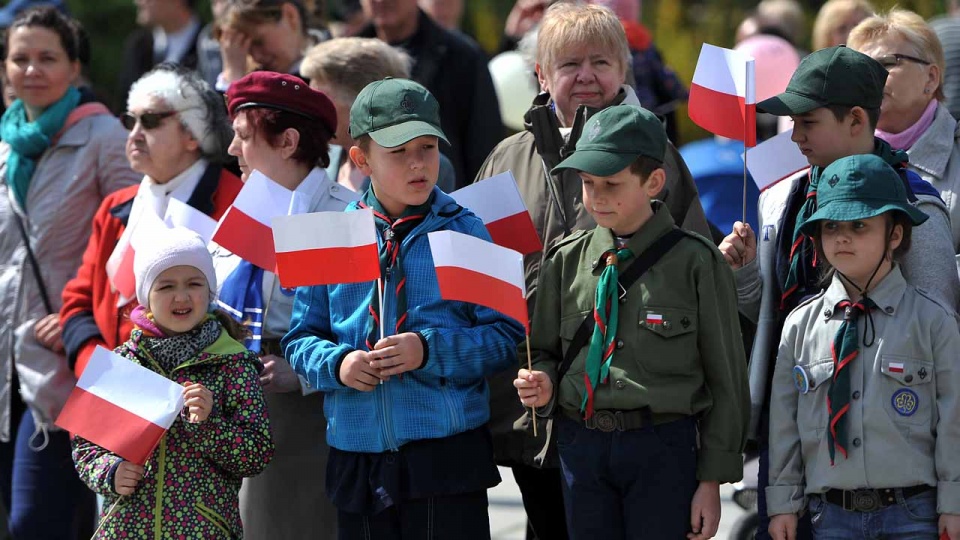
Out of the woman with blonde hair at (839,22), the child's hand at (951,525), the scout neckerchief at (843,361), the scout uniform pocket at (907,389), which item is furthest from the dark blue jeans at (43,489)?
the woman with blonde hair at (839,22)

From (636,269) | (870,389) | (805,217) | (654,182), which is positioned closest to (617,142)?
(654,182)

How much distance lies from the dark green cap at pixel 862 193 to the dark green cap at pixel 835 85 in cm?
26

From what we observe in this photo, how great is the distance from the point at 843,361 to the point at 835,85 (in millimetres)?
831

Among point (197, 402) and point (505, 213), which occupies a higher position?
point (505, 213)

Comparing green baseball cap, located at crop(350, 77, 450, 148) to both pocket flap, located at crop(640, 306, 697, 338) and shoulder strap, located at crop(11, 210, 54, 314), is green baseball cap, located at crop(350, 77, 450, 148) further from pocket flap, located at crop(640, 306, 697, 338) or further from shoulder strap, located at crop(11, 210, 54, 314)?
shoulder strap, located at crop(11, 210, 54, 314)

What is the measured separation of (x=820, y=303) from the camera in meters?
3.95

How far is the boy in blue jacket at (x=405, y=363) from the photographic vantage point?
399 centimetres

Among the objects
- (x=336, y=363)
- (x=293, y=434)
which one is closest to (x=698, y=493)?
(x=336, y=363)

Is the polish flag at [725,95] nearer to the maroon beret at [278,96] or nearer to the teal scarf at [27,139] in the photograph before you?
the maroon beret at [278,96]

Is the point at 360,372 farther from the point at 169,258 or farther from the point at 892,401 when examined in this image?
the point at 892,401

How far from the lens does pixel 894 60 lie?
449cm

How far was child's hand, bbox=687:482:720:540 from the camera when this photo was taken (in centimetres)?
381

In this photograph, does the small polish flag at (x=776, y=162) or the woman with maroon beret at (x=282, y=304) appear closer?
the small polish flag at (x=776, y=162)

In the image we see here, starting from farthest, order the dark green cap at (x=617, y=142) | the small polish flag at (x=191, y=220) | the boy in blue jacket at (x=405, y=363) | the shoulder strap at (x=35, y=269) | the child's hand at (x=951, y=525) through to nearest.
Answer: the shoulder strap at (x=35, y=269) → the small polish flag at (x=191, y=220) → the boy in blue jacket at (x=405, y=363) → the dark green cap at (x=617, y=142) → the child's hand at (x=951, y=525)
